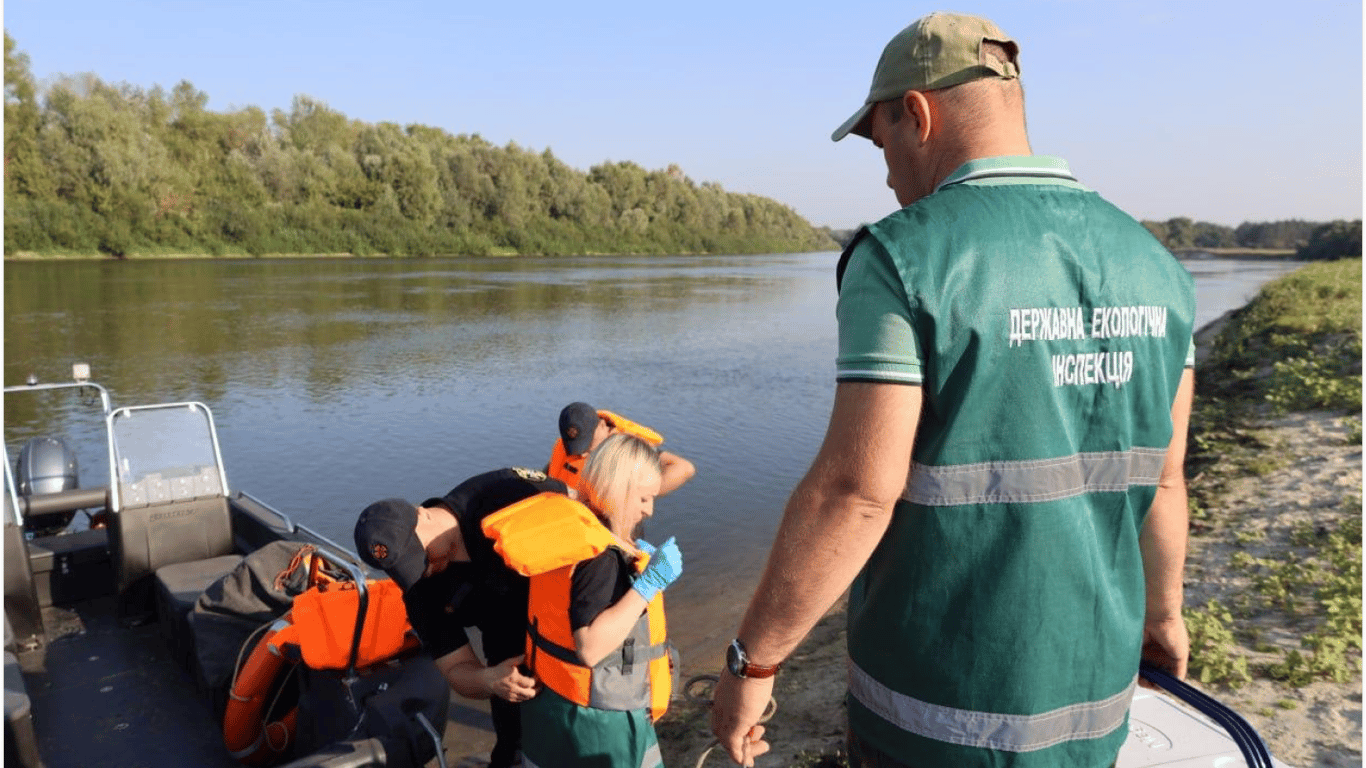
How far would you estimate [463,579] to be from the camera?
277 centimetres

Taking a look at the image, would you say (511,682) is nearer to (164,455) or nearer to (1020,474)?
(1020,474)

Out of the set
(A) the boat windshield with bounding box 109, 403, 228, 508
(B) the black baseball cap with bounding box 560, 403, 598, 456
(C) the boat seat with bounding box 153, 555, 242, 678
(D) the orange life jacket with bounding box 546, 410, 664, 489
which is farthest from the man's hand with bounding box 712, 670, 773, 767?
(A) the boat windshield with bounding box 109, 403, 228, 508

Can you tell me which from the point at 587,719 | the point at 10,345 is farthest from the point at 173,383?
the point at 587,719

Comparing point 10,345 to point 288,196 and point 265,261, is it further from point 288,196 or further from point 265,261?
point 288,196

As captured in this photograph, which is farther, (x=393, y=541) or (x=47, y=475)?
(x=47, y=475)

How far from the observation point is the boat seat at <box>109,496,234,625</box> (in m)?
4.80

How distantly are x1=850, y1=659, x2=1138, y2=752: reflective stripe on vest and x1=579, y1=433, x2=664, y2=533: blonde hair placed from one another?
1.16 m

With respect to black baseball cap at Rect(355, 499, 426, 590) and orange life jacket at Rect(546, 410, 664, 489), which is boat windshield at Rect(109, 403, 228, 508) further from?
black baseball cap at Rect(355, 499, 426, 590)

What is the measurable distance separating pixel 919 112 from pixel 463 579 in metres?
1.96

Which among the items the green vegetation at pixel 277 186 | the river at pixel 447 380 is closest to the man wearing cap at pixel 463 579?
the river at pixel 447 380

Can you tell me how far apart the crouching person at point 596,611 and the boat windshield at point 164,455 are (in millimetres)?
3280

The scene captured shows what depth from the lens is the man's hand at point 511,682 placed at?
2521mm

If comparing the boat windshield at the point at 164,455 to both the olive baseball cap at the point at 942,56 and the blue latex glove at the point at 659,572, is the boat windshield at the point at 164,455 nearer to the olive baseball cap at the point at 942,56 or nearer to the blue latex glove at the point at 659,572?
the blue latex glove at the point at 659,572

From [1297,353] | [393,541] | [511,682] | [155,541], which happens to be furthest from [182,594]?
[1297,353]
